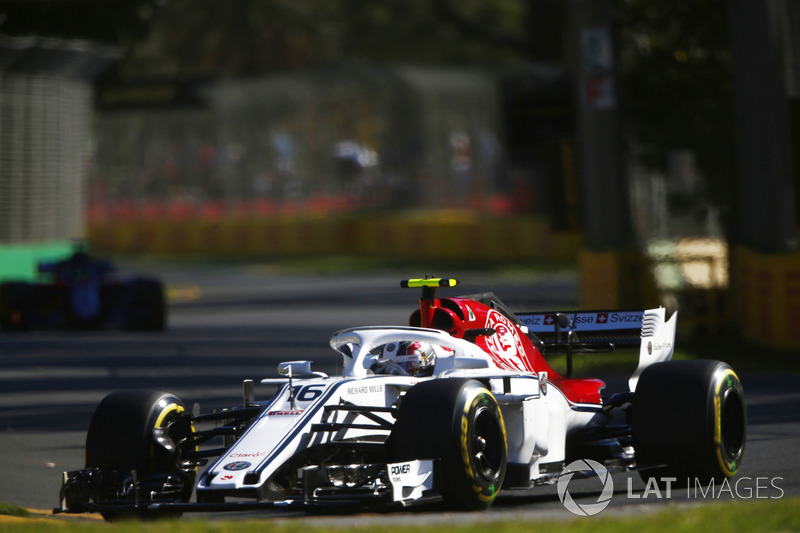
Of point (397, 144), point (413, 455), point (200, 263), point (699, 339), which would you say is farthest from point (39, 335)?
point (397, 144)

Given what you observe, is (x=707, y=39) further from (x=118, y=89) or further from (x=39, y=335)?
(x=118, y=89)

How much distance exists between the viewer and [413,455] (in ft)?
24.3

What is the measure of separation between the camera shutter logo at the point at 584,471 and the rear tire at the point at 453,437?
59 cm

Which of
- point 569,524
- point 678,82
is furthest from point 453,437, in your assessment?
point 678,82

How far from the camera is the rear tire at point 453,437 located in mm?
7340

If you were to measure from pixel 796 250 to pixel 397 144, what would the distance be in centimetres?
3006

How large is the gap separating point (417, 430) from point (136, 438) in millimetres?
1746

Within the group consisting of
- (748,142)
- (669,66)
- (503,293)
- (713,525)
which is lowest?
(713,525)

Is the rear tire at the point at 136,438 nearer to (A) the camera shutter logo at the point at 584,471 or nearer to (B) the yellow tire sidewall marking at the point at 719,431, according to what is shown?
(A) the camera shutter logo at the point at 584,471

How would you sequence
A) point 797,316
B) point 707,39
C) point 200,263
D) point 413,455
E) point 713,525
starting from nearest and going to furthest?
point 713,525, point 413,455, point 797,316, point 707,39, point 200,263

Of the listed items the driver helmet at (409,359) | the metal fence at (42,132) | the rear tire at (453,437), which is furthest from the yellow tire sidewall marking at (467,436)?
the metal fence at (42,132)

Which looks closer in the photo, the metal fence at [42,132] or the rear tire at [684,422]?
the rear tire at [684,422]

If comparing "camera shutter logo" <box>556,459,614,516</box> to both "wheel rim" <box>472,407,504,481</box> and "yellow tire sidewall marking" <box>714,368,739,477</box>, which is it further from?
"yellow tire sidewall marking" <box>714,368,739,477</box>

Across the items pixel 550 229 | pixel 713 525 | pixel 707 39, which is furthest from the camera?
pixel 550 229
